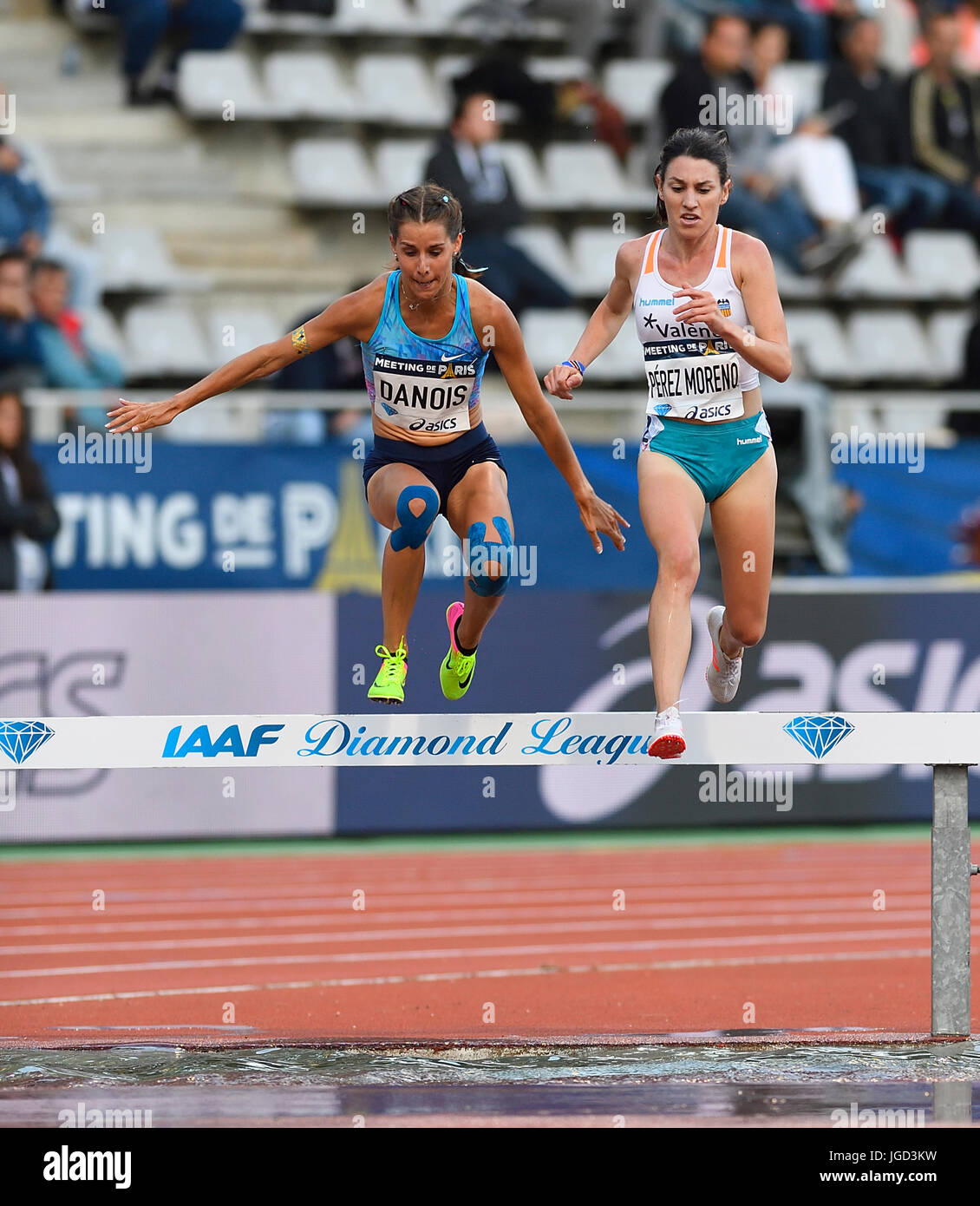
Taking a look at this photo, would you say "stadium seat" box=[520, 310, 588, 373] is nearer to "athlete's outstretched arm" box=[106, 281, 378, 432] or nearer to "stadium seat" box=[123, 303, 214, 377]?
"stadium seat" box=[123, 303, 214, 377]

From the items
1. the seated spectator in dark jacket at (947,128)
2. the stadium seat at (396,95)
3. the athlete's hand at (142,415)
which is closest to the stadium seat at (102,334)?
the stadium seat at (396,95)

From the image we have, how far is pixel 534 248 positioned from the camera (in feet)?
50.5

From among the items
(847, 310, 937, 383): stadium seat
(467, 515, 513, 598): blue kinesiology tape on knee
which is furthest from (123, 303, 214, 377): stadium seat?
(467, 515, 513, 598): blue kinesiology tape on knee

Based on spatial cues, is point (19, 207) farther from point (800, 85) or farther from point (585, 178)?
point (800, 85)

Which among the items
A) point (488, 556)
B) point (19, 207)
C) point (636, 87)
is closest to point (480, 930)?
point (488, 556)

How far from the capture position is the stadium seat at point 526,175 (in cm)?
1600

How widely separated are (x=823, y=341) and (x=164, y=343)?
5.42m

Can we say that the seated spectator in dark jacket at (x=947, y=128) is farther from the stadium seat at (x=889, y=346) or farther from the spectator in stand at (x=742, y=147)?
the spectator in stand at (x=742, y=147)

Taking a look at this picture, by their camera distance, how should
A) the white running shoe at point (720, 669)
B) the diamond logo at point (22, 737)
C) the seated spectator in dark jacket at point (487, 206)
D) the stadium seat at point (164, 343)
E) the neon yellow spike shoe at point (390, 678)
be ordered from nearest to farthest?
the diamond logo at point (22, 737), the neon yellow spike shoe at point (390, 678), the white running shoe at point (720, 669), the seated spectator in dark jacket at point (487, 206), the stadium seat at point (164, 343)

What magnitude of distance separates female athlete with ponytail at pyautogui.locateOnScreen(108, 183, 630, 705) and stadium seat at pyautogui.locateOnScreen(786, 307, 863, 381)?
31.0 feet

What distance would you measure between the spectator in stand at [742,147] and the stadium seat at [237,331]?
346cm

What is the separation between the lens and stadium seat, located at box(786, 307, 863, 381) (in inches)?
614

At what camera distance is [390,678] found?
6363 mm

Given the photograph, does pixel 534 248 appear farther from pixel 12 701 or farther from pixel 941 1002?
pixel 941 1002
